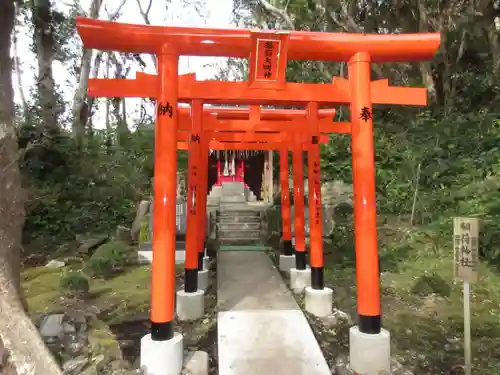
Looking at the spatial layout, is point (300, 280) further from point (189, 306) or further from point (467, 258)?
point (467, 258)

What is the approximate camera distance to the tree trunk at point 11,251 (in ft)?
7.71

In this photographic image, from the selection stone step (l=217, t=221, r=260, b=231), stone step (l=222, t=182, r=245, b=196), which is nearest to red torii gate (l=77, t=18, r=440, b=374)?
stone step (l=217, t=221, r=260, b=231)

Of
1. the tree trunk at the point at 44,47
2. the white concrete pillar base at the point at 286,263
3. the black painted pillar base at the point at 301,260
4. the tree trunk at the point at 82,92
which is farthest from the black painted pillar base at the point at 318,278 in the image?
the tree trunk at the point at 44,47

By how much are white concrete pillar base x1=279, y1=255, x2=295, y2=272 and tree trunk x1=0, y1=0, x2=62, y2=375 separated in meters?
6.83

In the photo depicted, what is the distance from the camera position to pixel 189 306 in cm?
605

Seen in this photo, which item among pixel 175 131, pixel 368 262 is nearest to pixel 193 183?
pixel 175 131

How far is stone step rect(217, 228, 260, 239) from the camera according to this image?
13.0 metres

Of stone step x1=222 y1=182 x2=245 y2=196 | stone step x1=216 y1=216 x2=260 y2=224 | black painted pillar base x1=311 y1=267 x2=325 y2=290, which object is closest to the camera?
black painted pillar base x1=311 y1=267 x2=325 y2=290

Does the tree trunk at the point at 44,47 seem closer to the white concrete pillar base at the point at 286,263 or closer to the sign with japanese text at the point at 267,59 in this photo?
the white concrete pillar base at the point at 286,263

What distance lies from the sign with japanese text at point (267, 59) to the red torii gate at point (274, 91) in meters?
0.01

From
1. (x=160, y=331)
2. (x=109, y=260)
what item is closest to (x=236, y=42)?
(x=160, y=331)

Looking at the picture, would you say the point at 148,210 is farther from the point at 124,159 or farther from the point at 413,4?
the point at 413,4

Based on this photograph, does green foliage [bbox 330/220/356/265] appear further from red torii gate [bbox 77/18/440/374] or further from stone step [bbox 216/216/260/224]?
red torii gate [bbox 77/18/440/374]

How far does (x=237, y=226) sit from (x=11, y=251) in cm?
1081
